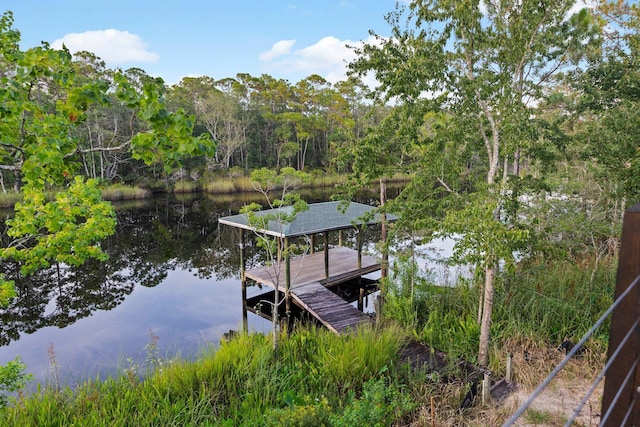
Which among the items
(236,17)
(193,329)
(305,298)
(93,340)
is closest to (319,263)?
(305,298)

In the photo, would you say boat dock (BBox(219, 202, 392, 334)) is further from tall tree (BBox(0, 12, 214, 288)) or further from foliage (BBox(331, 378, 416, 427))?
tall tree (BBox(0, 12, 214, 288))

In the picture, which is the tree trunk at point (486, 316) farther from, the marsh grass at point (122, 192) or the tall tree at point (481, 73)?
the marsh grass at point (122, 192)

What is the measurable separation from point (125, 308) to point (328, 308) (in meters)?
6.38

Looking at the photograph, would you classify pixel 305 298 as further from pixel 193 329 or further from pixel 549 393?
pixel 549 393

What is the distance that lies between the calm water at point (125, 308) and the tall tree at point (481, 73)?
4.90 meters

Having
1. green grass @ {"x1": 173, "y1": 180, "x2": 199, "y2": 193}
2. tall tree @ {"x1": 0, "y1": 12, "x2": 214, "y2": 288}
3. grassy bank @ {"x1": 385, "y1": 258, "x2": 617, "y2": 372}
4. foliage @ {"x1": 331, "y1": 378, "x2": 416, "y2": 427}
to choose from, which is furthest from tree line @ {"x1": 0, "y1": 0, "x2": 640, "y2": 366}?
green grass @ {"x1": 173, "y1": 180, "x2": 199, "y2": 193}

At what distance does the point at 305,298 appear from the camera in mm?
9539

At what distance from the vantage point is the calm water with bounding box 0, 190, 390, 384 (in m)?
8.91

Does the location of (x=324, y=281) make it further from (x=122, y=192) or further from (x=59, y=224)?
(x=122, y=192)

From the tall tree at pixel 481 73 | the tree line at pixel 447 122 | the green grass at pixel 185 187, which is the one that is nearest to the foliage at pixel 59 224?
the tree line at pixel 447 122

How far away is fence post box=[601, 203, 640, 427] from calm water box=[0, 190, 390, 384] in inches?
243

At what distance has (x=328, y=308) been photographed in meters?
8.98

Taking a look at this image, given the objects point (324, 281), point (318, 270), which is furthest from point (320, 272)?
point (324, 281)

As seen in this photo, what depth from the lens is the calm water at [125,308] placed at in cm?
891
